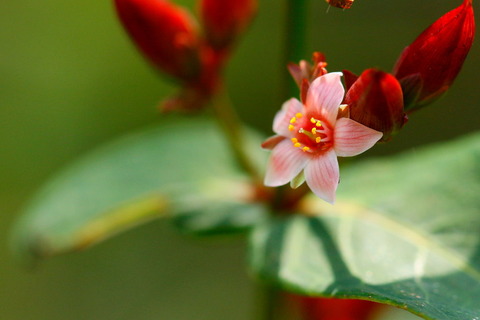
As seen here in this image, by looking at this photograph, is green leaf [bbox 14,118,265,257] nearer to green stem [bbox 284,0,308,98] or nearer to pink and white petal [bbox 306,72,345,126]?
green stem [bbox 284,0,308,98]

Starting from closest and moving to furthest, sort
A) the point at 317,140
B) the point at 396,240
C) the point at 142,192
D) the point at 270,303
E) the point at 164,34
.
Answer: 1. the point at 317,140
2. the point at 396,240
3. the point at 164,34
4. the point at 270,303
5. the point at 142,192

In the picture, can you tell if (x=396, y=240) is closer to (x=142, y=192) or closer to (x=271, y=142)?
(x=271, y=142)

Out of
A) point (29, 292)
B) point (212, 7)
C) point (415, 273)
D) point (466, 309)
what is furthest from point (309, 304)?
point (29, 292)

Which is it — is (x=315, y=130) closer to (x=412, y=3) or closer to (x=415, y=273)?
(x=415, y=273)

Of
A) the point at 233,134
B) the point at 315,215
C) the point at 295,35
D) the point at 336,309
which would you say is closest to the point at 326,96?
the point at 295,35

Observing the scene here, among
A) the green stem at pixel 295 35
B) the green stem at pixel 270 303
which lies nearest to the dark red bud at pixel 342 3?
the green stem at pixel 295 35
